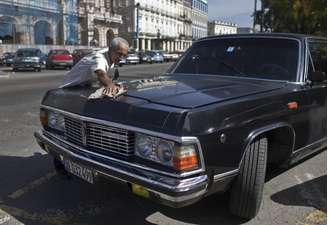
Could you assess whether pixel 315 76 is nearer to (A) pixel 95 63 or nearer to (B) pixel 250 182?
(B) pixel 250 182

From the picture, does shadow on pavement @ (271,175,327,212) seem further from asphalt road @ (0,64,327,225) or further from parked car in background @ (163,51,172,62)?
parked car in background @ (163,51,172,62)

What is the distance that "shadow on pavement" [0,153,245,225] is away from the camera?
4035 mm

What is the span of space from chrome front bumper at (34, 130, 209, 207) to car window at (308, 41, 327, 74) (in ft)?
8.33

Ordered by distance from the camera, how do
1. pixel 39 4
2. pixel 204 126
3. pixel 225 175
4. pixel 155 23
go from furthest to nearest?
pixel 155 23, pixel 39 4, pixel 225 175, pixel 204 126

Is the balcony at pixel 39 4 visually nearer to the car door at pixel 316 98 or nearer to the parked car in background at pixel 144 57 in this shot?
the parked car in background at pixel 144 57

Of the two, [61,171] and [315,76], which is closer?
[315,76]

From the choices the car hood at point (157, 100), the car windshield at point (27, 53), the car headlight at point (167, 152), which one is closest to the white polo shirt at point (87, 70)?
the car hood at point (157, 100)

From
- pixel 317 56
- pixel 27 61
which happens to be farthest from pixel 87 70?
pixel 27 61

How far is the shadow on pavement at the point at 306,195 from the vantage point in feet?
14.7

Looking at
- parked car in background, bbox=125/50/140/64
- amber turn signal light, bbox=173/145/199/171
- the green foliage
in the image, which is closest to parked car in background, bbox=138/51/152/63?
parked car in background, bbox=125/50/140/64

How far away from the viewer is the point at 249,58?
516 cm

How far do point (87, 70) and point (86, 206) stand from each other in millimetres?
1470

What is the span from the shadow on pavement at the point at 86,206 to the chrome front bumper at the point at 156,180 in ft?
0.43

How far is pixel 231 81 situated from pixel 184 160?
1830 mm
